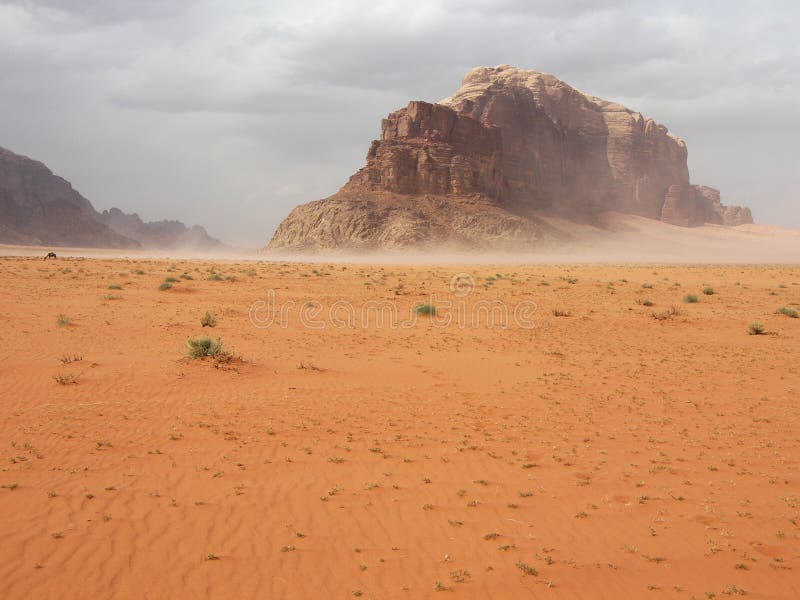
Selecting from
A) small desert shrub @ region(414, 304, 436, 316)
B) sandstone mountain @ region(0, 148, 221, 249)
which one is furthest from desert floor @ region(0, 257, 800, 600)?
sandstone mountain @ region(0, 148, 221, 249)

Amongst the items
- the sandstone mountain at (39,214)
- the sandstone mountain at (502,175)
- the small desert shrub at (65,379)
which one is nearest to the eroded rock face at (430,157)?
the sandstone mountain at (502,175)

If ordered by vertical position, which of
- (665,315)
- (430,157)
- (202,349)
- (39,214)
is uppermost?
(430,157)

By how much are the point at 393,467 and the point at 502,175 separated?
11045cm

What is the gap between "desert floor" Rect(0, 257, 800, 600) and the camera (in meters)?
5.12

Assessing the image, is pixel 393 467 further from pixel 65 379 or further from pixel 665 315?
pixel 665 315

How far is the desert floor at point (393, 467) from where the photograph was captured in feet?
16.8

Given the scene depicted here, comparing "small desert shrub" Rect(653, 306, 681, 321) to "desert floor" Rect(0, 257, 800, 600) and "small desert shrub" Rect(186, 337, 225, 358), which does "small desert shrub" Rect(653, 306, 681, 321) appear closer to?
"desert floor" Rect(0, 257, 800, 600)

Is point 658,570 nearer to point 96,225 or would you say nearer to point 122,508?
point 122,508

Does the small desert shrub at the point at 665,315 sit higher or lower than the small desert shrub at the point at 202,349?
higher

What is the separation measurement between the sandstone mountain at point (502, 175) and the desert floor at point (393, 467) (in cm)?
7368

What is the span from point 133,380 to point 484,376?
24.0ft

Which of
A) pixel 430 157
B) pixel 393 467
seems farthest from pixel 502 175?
pixel 393 467

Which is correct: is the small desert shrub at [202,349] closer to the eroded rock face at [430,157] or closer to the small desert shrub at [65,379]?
the small desert shrub at [65,379]

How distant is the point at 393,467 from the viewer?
7.41 m
